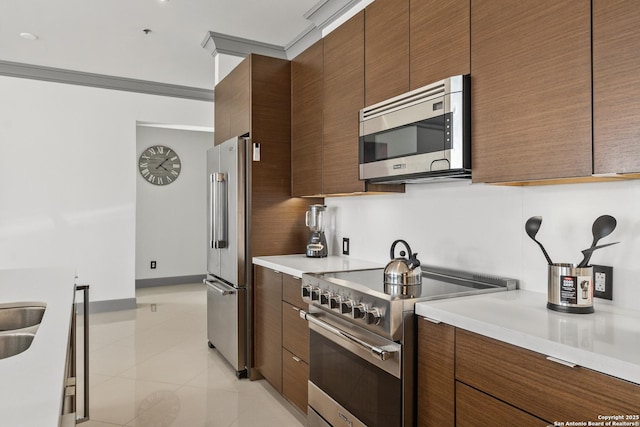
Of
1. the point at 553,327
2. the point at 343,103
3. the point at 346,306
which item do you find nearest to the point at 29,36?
the point at 343,103

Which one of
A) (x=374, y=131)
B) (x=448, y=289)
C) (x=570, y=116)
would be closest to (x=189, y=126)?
(x=374, y=131)

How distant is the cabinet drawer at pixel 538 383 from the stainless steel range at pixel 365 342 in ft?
0.80

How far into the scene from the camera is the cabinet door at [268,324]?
2695mm

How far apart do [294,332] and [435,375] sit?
1145mm

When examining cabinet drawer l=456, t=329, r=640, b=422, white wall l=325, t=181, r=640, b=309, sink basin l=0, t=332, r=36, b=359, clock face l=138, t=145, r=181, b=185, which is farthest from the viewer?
clock face l=138, t=145, r=181, b=185

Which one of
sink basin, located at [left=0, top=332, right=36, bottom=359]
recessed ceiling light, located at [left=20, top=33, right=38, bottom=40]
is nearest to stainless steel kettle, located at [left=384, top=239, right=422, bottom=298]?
sink basin, located at [left=0, top=332, right=36, bottom=359]

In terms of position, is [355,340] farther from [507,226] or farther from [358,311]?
[507,226]

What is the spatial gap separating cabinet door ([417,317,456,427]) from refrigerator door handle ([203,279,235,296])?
181cm

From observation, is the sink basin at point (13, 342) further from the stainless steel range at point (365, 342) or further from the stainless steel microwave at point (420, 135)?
the stainless steel microwave at point (420, 135)

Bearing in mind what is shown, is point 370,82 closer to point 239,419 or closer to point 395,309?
point 395,309

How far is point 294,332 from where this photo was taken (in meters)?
2.50

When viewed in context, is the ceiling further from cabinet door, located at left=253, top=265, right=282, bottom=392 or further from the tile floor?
the tile floor

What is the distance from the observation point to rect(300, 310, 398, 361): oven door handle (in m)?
1.60

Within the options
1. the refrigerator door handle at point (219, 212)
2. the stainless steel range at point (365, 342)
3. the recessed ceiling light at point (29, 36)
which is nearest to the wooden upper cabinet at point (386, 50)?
the stainless steel range at point (365, 342)
